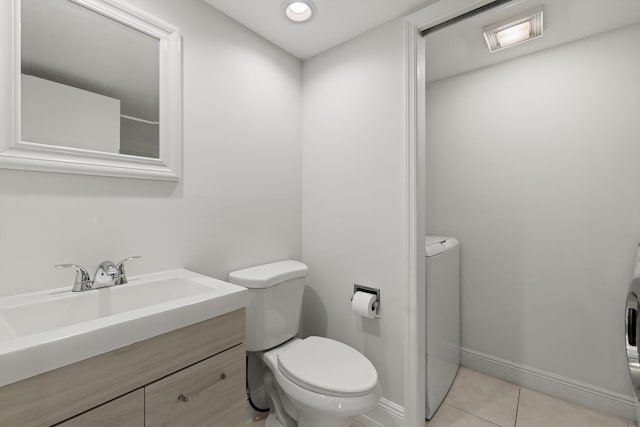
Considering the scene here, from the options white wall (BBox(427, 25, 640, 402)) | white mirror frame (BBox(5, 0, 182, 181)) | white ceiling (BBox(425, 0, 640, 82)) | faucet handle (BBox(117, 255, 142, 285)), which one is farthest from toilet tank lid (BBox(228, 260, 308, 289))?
white ceiling (BBox(425, 0, 640, 82))

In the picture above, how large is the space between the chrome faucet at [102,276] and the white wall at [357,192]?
3.56ft

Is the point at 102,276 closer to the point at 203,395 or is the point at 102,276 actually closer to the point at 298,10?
the point at 203,395

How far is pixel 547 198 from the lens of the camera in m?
1.85

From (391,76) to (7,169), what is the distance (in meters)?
1.66

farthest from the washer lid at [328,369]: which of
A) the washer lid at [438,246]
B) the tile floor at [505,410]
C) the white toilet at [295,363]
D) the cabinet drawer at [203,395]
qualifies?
the washer lid at [438,246]

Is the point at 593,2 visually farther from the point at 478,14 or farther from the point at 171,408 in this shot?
the point at 171,408

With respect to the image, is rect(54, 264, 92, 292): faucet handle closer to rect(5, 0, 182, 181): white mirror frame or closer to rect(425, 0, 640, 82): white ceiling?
rect(5, 0, 182, 181): white mirror frame

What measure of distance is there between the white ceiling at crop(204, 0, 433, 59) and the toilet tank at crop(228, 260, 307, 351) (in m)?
1.38

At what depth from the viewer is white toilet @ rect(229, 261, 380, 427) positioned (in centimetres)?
113

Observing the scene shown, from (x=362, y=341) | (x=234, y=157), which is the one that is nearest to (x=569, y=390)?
(x=362, y=341)

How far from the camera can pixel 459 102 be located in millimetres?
2193

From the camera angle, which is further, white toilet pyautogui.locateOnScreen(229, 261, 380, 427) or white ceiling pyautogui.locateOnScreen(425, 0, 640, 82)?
white ceiling pyautogui.locateOnScreen(425, 0, 640, 82)

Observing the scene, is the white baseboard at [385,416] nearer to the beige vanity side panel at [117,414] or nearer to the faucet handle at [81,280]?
the beige vanity side panel at [117,414]

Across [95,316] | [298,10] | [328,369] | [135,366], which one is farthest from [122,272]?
[298,10]
